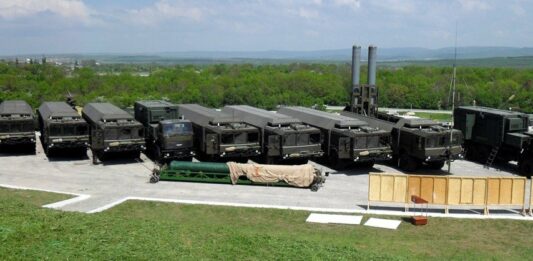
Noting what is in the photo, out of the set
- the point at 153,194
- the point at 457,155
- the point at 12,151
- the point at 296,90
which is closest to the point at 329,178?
the point at 457,155

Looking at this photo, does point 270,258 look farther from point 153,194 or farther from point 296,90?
point 296,90

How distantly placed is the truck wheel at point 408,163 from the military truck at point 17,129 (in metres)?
20.4

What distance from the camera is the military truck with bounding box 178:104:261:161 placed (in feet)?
88.6

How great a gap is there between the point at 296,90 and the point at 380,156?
53.4 metres

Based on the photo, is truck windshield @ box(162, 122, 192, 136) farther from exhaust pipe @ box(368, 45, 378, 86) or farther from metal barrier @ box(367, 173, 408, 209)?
exhaust pipe @ box(368, 45, 378, 86)

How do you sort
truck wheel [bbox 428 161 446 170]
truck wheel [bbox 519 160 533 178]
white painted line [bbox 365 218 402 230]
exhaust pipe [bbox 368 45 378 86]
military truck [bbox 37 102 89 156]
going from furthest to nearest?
exhaust pipe [bbox 368 45 378 86]
military truck [bbox 37 102 89 156]
truck wheel [bbox 428 161 446 170]
truck wheel [bbox 519 160 533 178]
white painted line [bbox 365 218 402 230]

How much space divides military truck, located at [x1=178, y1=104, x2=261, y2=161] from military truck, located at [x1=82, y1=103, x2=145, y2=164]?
10.7ft

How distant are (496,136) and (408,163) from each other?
5.81 m

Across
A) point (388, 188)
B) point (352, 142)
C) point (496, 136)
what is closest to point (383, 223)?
point (388, 188)

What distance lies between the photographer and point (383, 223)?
1884cm

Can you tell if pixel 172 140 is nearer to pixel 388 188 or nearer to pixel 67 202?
pixel 67 202

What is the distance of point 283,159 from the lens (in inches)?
1064

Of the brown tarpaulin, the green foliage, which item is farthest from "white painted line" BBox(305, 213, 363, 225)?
the green foliage

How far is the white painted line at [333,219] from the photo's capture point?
18.9 meters
